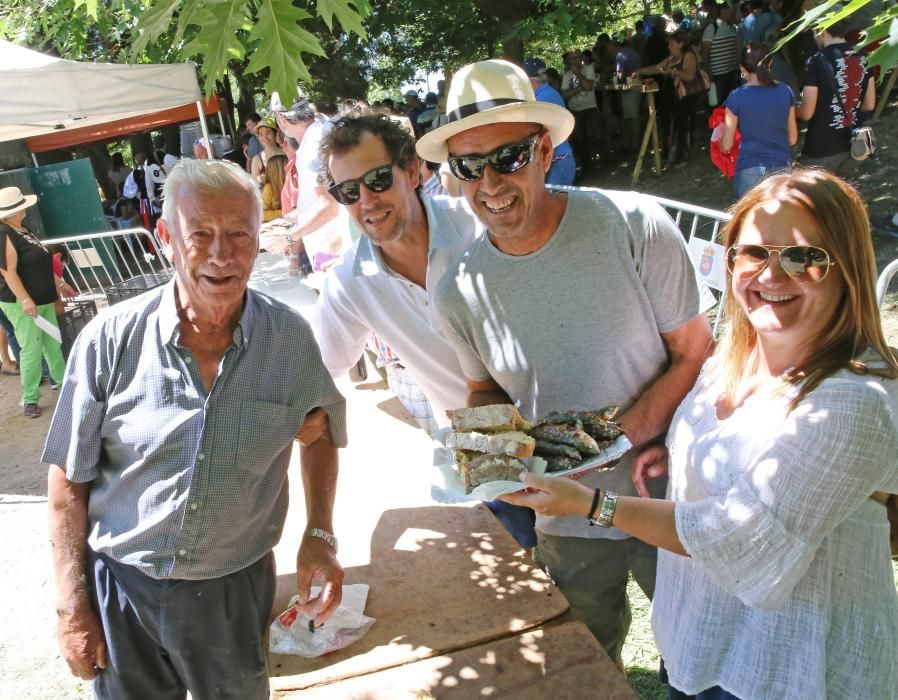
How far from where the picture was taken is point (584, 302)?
2.27 metres

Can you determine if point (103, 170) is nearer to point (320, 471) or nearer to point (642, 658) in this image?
point (320, 471)

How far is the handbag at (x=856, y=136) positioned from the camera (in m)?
6.11

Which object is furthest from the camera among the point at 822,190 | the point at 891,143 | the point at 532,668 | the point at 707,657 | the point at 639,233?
the point at 891,143

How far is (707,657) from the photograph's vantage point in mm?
1837

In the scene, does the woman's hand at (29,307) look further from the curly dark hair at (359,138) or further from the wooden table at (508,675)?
the wooden table at (508,675)

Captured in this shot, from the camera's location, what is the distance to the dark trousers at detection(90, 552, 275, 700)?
6.99 feet

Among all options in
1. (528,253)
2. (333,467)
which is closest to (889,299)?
(528,253)

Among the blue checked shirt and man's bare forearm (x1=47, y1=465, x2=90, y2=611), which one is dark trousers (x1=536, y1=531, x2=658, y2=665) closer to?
the blue checked shirt

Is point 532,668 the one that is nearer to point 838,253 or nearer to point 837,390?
point 837,390

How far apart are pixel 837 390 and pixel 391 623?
1572 millimetres

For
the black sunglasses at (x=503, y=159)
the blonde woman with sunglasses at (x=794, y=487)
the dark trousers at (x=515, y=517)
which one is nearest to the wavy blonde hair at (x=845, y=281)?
the blonde woman with sunglasses at (x=794, y=487)

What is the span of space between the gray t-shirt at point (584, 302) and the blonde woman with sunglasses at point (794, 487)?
410 mm

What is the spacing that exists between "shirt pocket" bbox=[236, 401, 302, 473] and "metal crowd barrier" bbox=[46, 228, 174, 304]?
6036 millimetres

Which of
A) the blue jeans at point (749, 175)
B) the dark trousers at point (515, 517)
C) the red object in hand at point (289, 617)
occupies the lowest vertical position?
the dark trousers at point (515, 517)
